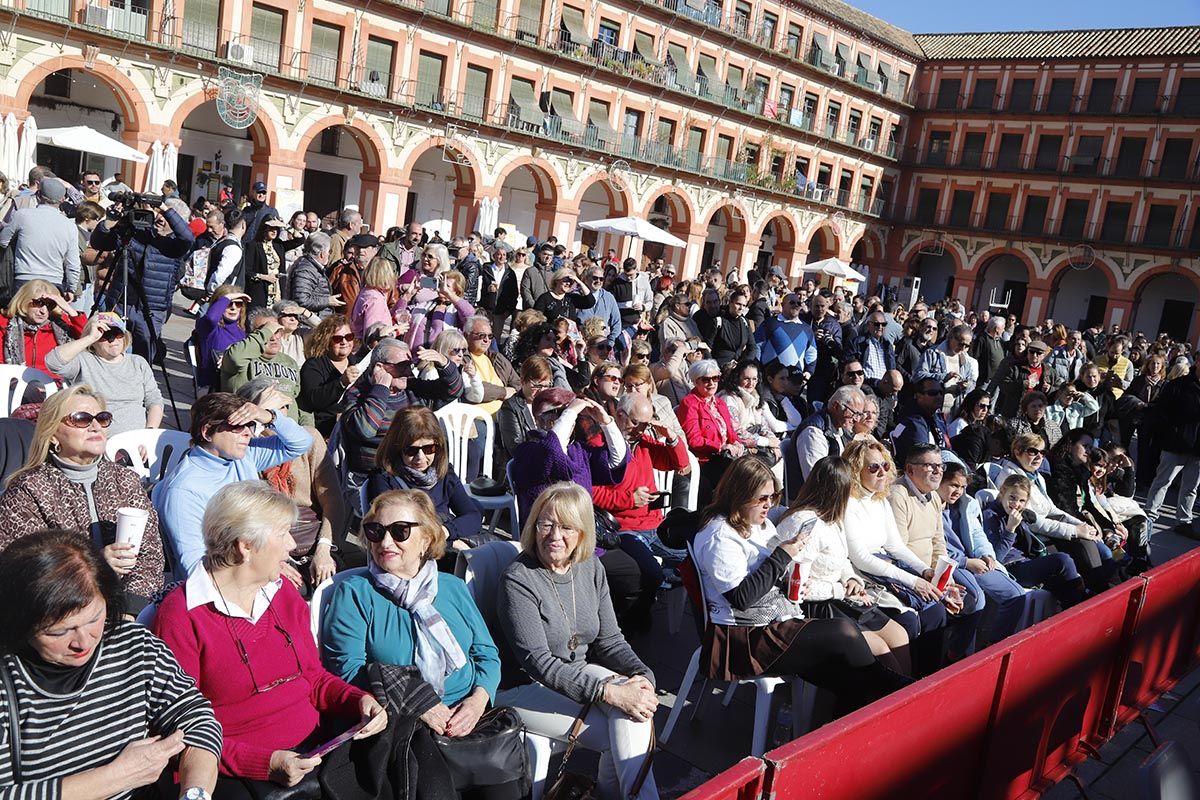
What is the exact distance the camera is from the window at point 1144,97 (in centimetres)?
3559

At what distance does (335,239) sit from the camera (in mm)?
11000

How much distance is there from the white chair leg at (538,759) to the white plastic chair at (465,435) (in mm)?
2590

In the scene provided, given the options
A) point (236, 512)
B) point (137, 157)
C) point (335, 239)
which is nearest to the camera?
point (236, 512)

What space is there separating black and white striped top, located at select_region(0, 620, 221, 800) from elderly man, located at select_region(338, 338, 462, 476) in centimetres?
228

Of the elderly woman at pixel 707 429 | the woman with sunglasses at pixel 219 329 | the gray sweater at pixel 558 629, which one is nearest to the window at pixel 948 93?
the elderly woman at pixel 707 429

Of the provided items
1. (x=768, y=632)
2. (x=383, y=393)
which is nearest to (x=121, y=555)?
(x=383, y=393)

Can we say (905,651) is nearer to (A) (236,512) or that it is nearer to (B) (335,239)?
(A) (236,512)

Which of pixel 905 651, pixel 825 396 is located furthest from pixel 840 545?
pixel 825 396

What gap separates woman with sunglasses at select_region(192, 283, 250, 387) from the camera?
638 cm

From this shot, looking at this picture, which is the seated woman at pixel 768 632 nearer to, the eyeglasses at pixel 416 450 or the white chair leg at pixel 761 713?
the white chair leg at pixel 761 713

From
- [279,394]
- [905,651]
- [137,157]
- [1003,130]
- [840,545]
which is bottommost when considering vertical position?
[905,651]

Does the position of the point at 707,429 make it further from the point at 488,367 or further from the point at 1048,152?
the point at 1048,152

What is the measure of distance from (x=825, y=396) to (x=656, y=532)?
15.2 ft

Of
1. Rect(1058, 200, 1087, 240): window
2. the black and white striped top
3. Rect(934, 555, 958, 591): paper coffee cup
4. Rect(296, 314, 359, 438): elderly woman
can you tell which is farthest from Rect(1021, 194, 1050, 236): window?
the black and white striped top
